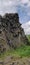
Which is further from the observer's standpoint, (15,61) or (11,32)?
(11,32)

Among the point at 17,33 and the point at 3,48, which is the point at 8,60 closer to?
the point at 3,48

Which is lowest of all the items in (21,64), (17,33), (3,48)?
(21,64)

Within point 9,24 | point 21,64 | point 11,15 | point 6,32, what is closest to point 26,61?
point 21,64

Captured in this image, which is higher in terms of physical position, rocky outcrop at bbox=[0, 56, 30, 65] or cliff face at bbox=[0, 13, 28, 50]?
cliff face at bbox=[0, 13, 28, 50]

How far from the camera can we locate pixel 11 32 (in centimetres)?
5788

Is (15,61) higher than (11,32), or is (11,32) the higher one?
(11,32)

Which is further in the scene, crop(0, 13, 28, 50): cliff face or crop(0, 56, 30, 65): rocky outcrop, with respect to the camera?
crop(0, 13, 28, 50): cliff face

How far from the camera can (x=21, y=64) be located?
38.5m

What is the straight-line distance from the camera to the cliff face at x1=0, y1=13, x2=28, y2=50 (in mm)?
52838

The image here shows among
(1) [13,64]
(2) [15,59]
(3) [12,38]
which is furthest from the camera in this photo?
(3) [12,38]

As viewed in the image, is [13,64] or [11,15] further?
[11,15]

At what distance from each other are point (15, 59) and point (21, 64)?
336 centimetres

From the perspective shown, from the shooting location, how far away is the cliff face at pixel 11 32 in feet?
173

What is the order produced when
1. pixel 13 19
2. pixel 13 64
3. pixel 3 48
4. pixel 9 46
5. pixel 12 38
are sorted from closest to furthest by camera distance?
pixel 13 64 < pixel 3 48 < pixel 9 46 < pixel 12 38 < pixel 13 19
